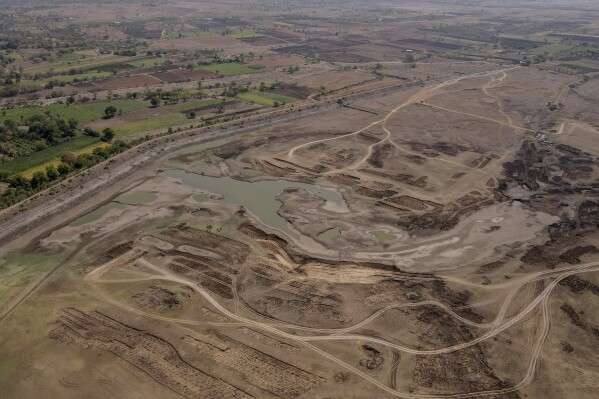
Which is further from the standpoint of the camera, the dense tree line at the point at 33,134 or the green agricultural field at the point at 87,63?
the green agricultural field at the point at 87,63

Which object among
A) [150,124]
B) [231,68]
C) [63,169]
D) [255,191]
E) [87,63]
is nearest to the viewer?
[255,191]

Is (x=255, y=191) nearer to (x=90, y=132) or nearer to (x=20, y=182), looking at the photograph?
(x=20, y=182)

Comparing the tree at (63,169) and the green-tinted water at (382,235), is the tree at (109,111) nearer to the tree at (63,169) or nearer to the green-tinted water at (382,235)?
the tree at (63,169)

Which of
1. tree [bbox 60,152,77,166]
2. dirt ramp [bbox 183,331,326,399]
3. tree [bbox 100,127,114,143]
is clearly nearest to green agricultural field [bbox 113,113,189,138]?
tree [bbox 100,127,114,143]

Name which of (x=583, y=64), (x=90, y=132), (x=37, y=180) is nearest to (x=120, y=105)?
(x=90, y=132)

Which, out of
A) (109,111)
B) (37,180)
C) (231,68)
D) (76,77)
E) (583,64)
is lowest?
(37,180)

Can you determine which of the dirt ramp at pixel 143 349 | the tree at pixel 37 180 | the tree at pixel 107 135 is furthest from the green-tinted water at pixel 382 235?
the tree at pixel 107 135
